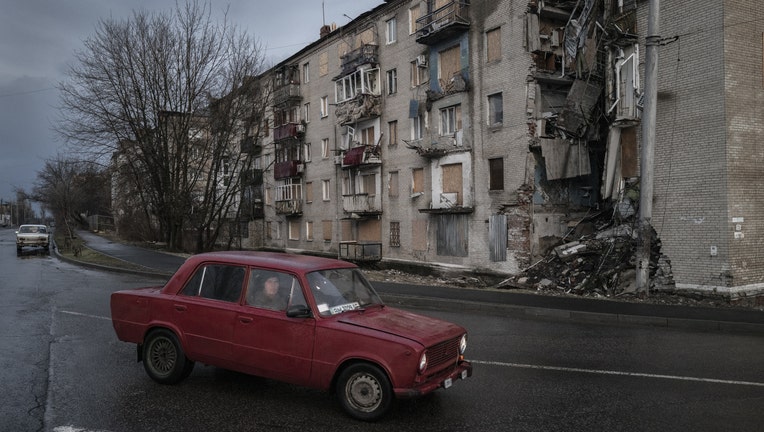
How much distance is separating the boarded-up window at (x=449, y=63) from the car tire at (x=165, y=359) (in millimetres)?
22166

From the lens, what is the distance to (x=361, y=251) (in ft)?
99.7

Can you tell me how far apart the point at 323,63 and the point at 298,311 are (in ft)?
113

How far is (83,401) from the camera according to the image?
5.30 metres

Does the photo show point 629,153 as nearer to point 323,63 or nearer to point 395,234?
point 395,234

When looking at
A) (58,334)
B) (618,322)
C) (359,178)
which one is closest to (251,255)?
(58,334)

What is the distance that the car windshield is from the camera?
5.27m

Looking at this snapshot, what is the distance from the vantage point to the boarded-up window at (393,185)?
30323mm

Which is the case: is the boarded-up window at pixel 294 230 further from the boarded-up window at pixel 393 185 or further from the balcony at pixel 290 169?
the boarded-up window at pixel 393 185

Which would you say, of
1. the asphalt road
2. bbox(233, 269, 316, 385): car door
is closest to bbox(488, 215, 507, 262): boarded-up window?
the asphalt road

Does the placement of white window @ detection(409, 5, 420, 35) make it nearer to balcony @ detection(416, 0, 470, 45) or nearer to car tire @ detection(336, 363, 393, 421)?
balcony @ detection(416, 0, 470, 45)

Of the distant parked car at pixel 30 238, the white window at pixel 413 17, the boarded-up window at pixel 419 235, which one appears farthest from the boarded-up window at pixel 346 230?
the distant parked car at pixel 30 238

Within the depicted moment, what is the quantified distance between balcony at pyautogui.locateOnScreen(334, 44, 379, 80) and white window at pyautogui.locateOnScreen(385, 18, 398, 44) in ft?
3.30

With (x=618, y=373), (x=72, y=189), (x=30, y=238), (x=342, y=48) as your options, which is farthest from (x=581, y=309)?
(x=72, y=189)

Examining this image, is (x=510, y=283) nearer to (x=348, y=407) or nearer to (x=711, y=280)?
(x=711, y=280)
